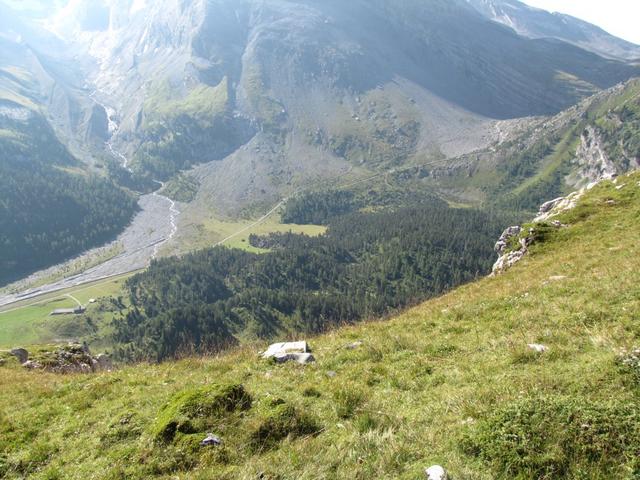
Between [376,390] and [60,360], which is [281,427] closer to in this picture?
[376,390]

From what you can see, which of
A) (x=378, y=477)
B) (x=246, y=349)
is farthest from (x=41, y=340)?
(x=378, y=477)

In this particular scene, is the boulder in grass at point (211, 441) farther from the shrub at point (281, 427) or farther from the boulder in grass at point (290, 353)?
the boulder in grass at point (290, 353)

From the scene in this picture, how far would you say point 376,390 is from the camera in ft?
42.6

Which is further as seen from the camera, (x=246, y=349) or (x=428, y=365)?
(x=246, y=349)

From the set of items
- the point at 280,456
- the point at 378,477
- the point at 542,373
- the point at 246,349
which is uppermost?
the point at 542,373

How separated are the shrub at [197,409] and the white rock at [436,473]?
228 inches

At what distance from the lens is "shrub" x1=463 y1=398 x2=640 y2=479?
7.20 metres

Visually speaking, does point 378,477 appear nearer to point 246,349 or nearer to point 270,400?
point 270,400

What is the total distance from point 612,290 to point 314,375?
42.6 ft

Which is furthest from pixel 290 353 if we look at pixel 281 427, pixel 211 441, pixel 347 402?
pixel 211 441

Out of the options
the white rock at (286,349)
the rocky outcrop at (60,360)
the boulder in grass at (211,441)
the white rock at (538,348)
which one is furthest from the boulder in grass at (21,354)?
the white rock at (538,348)

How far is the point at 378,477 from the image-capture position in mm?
8273

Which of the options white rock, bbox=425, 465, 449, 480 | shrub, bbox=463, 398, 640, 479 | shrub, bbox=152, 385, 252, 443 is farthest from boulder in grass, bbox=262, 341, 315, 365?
shrub, bbox=463, 398, 640, 479

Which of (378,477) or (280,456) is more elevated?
(378,477)
